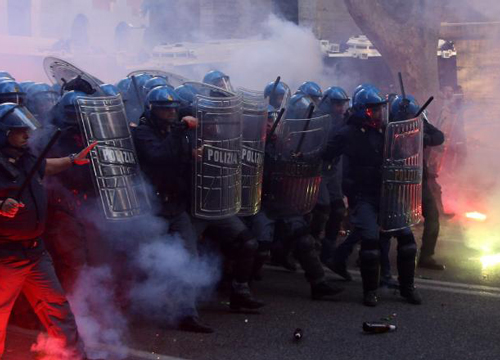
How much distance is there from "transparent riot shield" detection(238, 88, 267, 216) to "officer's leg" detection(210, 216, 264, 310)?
143mm

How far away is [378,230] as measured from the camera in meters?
6.61

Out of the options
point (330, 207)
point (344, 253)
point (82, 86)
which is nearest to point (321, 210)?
point (330, 207)

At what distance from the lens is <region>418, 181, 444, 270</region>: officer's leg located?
25.4ft

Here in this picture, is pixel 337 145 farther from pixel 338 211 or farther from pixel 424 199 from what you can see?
pixel 338 211

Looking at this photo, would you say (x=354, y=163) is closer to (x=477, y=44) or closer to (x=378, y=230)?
(x=378, y=230)

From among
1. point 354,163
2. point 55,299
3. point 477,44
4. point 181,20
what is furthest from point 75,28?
point 55,299

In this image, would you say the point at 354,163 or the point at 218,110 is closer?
the point at 218,110

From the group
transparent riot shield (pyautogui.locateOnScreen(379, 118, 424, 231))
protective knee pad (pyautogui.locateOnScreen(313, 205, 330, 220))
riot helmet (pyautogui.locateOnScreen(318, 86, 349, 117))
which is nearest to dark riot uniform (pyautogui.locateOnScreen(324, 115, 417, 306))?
transparent riot shield (pyautogui.locateOnScreen(379, 118, 424, 231))

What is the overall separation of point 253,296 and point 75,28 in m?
18.1

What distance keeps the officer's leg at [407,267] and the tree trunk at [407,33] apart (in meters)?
8.04

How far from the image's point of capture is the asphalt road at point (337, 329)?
5.46 metres

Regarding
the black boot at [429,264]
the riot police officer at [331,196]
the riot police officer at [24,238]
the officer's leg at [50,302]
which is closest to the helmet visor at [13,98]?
the riot police officer at [24,238]

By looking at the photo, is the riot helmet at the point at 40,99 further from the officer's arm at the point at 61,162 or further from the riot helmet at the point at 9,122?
the riot helmet at the point at 9,122

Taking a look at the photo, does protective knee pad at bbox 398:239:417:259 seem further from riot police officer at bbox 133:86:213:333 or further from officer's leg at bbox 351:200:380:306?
riot police officer at bbox 133:86:213:333
